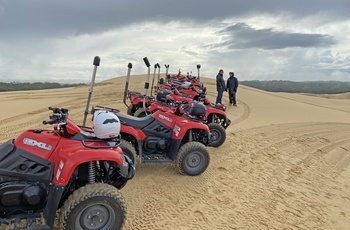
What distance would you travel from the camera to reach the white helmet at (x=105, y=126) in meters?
3.68

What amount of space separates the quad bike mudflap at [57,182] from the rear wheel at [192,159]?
2156 mm

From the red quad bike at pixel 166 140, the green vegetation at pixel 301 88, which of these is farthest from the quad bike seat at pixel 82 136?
the green vegetation at pixel 301 88

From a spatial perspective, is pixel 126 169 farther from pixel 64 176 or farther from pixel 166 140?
pixel 166 140

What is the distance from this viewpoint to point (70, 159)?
3.37 m

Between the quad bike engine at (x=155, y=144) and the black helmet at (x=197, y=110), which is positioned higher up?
the black helmet at (x=197, y=110)

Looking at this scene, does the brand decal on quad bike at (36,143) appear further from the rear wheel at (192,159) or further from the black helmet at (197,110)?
the black helmet at (197,110)

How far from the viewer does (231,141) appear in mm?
8820

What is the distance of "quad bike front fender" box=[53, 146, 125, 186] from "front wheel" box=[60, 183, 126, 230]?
228 millimetres

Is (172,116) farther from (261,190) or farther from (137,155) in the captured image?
(261,190)

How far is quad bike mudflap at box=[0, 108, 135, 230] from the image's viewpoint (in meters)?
3.34

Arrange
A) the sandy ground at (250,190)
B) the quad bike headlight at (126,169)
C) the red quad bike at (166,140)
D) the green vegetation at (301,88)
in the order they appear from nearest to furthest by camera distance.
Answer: the quad bike headlight at (126,169) → the sandy ground at (250,190) → the red quad bike at (166,140) → the green vegetation at (301,88)

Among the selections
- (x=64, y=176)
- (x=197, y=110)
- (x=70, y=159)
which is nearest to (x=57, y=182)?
(x=64, y=176)

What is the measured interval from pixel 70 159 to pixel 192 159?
2883mm

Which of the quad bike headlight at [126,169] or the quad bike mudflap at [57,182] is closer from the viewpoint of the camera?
the quad bike mudflap at [57,182]
